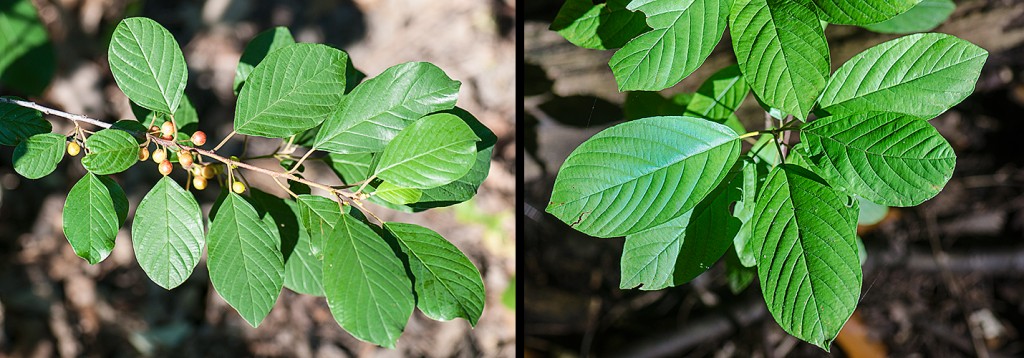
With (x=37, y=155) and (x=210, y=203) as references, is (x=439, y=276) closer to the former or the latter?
(x=37, y=155)

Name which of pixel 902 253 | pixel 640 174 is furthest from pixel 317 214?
pixel 902 253

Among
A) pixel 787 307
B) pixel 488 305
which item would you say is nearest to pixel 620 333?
pixel 488 305

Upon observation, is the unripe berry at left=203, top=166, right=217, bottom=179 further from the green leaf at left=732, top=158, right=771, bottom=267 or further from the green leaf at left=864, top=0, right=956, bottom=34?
the green leaf at left=864, top=0, right=956, bottom=34

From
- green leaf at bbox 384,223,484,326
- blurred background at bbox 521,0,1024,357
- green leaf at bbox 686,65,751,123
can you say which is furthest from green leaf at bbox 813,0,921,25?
blurred background at bbox 521,0,1024,357

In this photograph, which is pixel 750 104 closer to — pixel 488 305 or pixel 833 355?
pixel 833 355

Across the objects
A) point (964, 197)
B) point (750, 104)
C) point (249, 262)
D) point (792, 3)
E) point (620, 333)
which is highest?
point (792, 3)
